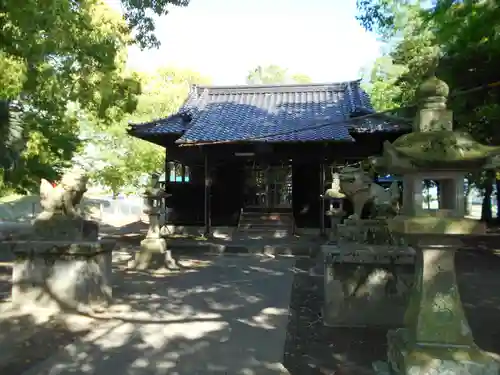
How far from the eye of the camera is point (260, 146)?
15.5m

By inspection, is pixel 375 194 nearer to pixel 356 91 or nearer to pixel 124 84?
pixel 124 84

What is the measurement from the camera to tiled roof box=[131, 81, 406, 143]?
14.9 m

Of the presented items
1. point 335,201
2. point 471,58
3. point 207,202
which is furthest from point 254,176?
point 471,58

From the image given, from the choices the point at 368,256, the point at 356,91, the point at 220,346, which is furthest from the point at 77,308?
the point at 356,91

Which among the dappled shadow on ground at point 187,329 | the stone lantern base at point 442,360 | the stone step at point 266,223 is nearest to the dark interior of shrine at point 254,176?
the stone step at point 266,223

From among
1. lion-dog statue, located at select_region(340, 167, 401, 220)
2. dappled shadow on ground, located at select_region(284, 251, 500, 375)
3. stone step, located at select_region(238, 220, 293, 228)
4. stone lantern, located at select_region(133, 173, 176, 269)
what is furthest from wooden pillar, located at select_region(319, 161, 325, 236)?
lion-dog statue, located at select_region(340, 167, 401, 220)

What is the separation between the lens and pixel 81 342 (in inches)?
199

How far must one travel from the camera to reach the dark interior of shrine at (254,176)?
1564 centimetres

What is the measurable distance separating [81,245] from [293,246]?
788cm

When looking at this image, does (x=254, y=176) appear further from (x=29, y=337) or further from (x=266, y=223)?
(x=29, y=337)

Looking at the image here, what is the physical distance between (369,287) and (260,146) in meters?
10.1

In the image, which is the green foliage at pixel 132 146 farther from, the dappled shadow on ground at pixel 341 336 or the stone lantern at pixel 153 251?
the dappled shadow on ground at pixel 341 336

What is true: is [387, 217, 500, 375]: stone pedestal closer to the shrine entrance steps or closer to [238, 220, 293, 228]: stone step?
the shrine entrance steps

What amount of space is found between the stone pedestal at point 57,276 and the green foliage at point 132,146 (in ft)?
45.2
